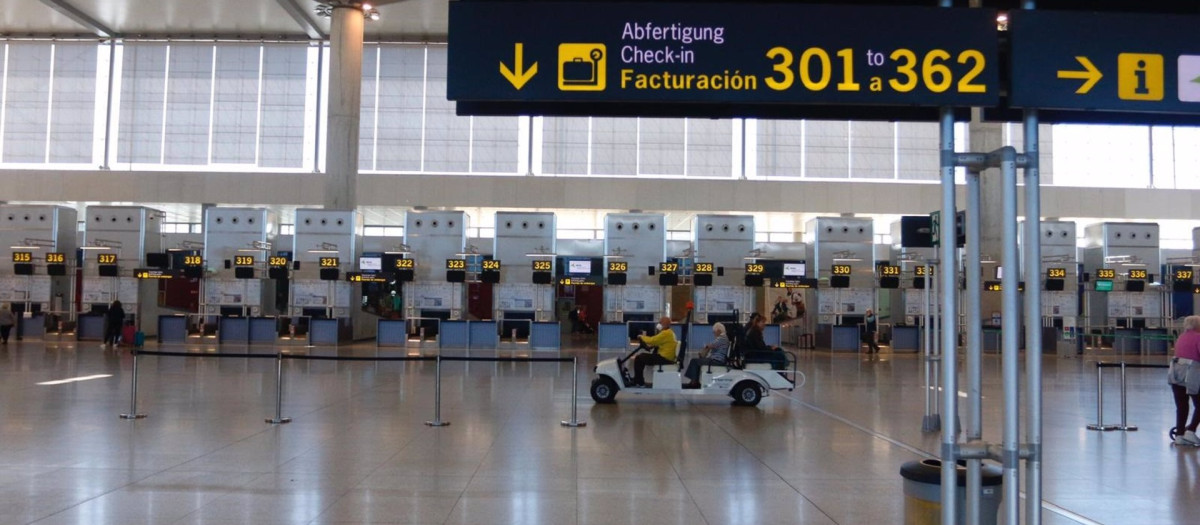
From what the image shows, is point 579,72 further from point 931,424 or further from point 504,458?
point 931,424

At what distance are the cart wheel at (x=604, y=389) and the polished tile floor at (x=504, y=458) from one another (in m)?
0.38

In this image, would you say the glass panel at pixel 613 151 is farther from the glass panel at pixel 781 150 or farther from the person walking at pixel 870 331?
the person walking at pixel 870 331

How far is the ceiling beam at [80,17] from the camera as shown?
35.9m

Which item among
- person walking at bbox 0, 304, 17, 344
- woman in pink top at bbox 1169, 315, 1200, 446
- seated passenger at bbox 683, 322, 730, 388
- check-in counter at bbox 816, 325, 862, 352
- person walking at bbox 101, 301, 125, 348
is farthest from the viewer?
check-in counter at bbox 816, 325, 862, 352

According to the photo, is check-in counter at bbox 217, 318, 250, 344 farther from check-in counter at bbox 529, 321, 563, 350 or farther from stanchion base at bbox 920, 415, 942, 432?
stanchion base at bbox 920, 415, 942, 432

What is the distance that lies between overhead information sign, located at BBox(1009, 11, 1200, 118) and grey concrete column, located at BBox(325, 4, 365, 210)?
30.3 metres

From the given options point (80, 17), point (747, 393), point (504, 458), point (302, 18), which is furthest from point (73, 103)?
point (504, 458)

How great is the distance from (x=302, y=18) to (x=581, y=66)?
36193mm

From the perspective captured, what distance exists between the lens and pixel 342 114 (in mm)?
32406

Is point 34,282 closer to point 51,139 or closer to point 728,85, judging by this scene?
point 51,139

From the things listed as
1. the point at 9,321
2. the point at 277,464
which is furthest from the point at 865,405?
the point at 9,321

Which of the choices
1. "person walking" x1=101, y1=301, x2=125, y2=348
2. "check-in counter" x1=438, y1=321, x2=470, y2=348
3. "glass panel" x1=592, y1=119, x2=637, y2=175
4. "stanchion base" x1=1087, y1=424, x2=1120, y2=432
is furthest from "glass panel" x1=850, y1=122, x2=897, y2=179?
"stanchion base" x1=1087, y1=424, x2=1120, y2=432

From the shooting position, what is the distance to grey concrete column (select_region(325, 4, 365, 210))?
106 feet

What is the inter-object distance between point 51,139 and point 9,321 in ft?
41.4
